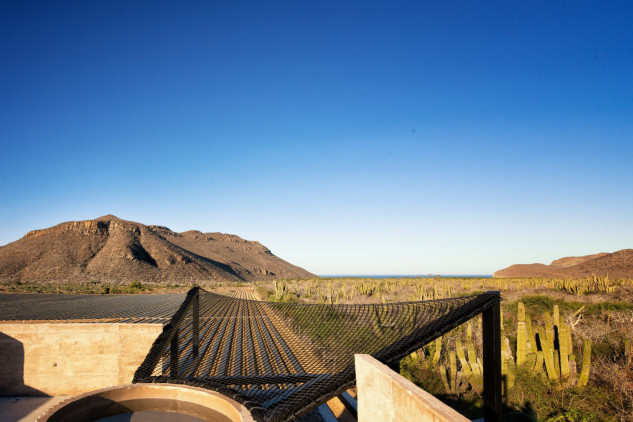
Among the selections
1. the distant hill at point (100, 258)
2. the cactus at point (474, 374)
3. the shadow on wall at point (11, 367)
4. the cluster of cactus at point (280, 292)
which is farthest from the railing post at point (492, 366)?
the distant hill at point (100, 258)

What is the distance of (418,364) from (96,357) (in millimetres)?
5822

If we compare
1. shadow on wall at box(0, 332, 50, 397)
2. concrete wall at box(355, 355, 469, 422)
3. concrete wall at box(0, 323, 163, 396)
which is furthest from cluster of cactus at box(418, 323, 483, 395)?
shadow on wall at box(0, 332, 50, 397)

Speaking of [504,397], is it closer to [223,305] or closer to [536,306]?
[536,306]

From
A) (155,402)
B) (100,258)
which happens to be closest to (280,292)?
(155,402)

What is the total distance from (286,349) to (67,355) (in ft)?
13.2

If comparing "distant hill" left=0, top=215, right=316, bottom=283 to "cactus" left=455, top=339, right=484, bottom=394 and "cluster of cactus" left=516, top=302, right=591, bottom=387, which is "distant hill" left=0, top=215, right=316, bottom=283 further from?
"cluster of cactus" left=516, top=302, right=591, bottom=387

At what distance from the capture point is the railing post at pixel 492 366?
9.45ft

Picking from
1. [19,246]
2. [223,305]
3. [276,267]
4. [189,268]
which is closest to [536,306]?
[223,305]

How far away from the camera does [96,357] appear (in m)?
7.01

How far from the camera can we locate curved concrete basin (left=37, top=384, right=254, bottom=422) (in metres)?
2.86

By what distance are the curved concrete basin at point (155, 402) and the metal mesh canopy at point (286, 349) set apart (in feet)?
0.27

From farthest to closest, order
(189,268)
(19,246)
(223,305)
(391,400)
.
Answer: (189,268) → (19,246) → (223,305) → (391,400)

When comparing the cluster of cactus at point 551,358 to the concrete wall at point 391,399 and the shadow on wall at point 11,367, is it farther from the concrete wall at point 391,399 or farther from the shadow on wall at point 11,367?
the shadow on wall at point 11,367

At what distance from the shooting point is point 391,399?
232 centimetres
